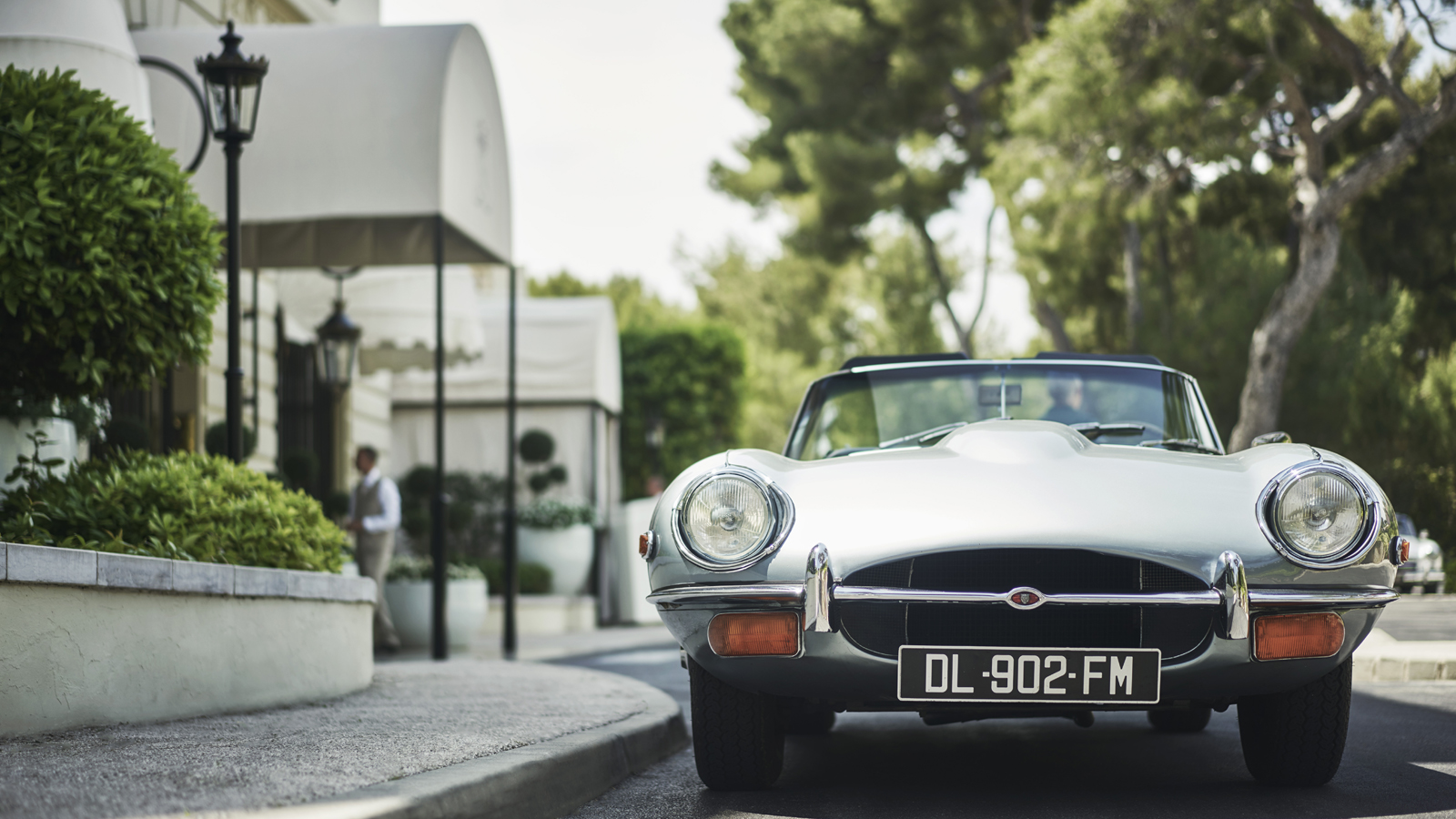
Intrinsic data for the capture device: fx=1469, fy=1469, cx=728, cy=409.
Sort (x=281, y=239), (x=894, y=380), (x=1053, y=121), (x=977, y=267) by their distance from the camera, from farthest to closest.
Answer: (x=977, y=267) < (x=1053, y=121) < (x=281, y=239) < (x=894, y=380)

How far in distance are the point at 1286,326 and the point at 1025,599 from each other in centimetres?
1386

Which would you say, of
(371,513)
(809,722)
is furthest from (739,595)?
(371,513)

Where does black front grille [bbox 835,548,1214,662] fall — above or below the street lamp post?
below

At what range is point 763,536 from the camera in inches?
159

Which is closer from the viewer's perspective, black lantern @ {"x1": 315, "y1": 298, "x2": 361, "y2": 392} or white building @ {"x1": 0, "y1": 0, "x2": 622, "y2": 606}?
white building @ {"x1": 0, "y1": 0, "x2": 622, "y2": 606}

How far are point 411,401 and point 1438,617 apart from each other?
1473 cm

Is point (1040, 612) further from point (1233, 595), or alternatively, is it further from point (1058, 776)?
point (1058, 776)

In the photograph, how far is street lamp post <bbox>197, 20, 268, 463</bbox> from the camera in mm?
7793

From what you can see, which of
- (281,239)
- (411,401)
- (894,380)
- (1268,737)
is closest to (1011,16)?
(411,401)

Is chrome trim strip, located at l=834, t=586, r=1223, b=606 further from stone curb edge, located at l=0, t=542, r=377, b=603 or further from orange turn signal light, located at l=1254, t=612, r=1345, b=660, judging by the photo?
stone curb edge, located at l=0, t=542, r=377, b=603

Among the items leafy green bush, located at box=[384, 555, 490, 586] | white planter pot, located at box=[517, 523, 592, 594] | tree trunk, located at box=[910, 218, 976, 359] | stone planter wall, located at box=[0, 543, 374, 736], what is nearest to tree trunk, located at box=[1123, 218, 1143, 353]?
tree trunk, located at box=[910, 218, 976, 359]

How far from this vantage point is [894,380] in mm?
5582

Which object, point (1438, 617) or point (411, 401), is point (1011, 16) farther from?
point (1438, 617)

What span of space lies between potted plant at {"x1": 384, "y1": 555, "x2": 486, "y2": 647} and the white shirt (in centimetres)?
68
